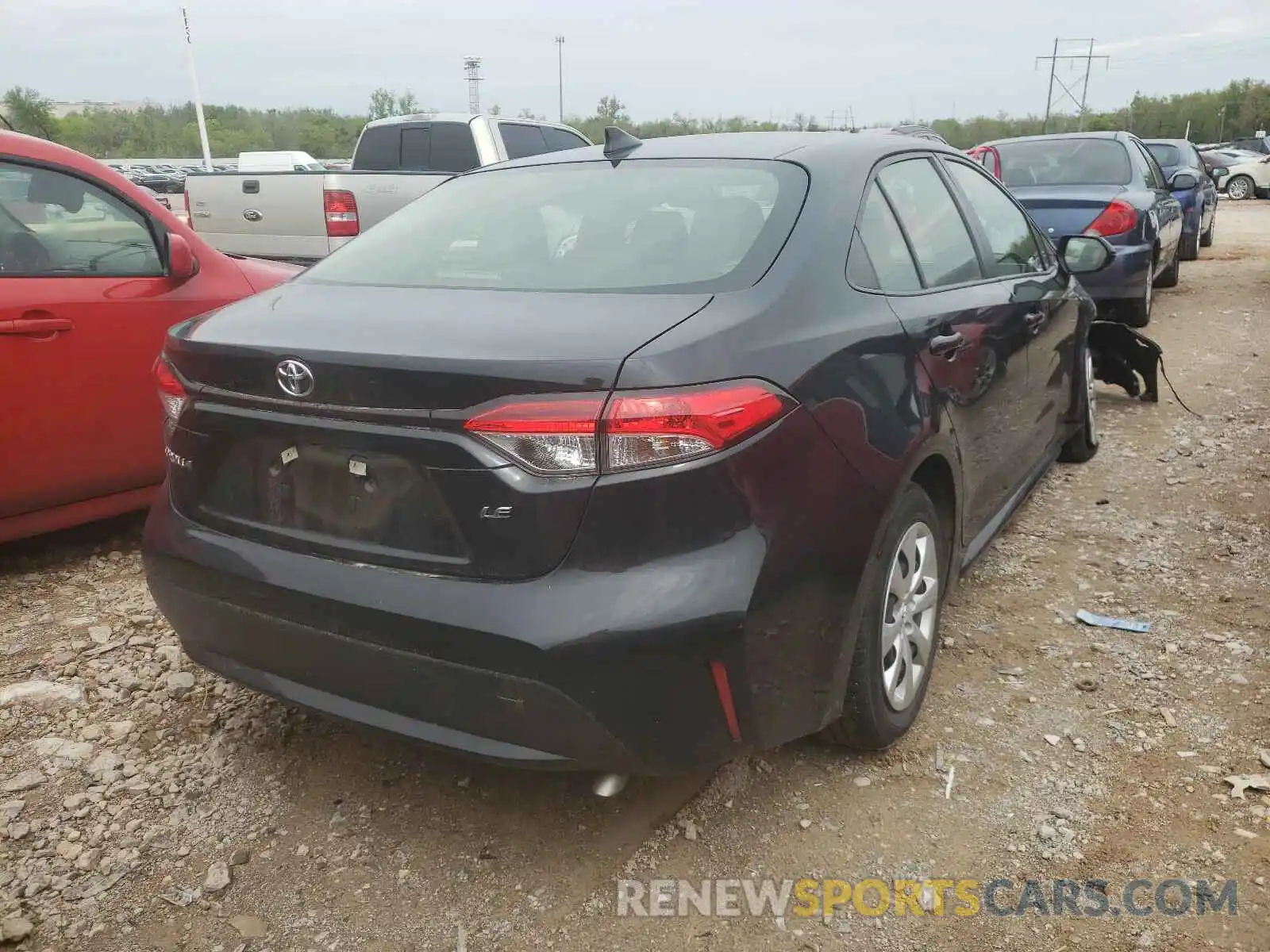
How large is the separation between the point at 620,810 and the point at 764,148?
6.21 feet

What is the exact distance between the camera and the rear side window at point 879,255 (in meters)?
2.63

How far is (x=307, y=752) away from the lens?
2.89 metres

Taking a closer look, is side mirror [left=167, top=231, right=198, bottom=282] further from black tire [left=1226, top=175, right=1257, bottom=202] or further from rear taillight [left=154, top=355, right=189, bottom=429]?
black tire [left=1226, top=175, right=1257, bottom=202]

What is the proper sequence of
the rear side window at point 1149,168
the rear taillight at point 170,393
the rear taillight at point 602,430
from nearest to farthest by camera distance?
the rear taillight at point 602,430
the rear taillight at point 170,393
the rear side window at point 1149,168

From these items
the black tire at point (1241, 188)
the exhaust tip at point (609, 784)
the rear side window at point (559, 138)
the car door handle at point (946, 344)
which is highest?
the rear side window at point (559, 138)

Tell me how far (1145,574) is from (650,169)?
2527mm

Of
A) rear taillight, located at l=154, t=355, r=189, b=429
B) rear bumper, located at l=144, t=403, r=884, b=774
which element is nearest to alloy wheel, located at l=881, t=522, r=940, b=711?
rear bumper, located at l=144, t=403, r=884, b=774

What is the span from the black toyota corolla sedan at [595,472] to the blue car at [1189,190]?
11.7 metres

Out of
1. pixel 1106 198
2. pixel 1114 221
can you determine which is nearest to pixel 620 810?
pixel 1114 221

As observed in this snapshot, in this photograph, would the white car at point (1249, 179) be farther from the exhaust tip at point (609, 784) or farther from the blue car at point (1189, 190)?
the exhaust tip at point (609, 784)

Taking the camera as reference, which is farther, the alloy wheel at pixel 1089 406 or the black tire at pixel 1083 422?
the alloy wheel at pixel 1089 406

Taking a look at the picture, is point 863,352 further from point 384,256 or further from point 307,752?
point 307,752

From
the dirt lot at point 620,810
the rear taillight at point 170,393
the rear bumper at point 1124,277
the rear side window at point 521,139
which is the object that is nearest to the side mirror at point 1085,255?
the dirt lot at point 620,810

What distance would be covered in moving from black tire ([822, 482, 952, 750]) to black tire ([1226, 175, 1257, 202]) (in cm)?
3315
